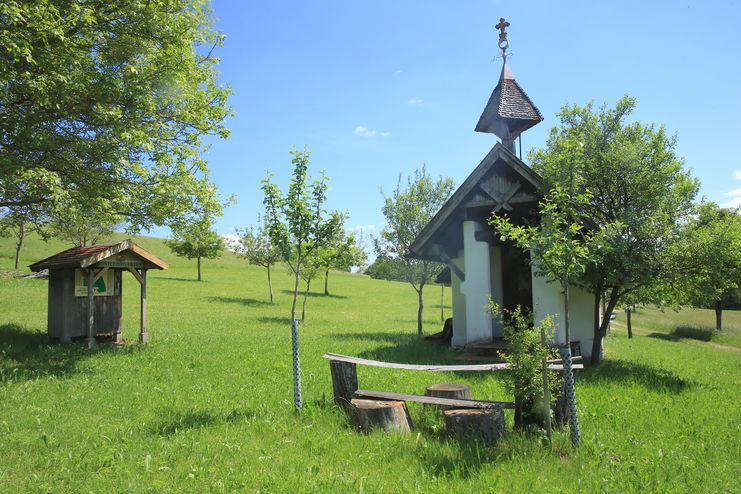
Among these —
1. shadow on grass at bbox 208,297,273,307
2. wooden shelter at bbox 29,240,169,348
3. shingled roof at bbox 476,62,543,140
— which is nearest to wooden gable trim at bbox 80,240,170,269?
wooden shelter at bbox 29,240,169,348

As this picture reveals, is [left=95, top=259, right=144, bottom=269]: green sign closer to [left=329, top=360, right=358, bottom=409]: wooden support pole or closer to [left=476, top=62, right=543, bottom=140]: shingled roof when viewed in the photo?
[left=329, top=360, right=358, bottom=409]: wooden support pole

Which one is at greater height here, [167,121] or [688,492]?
[167,121]

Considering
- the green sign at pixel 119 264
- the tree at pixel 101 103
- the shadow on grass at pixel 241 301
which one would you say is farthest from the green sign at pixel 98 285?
the shadow on grass at pixel 241 301

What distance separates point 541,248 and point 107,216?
9.66 m

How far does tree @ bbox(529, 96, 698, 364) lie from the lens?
36.2ft

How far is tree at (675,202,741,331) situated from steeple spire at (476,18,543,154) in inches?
210

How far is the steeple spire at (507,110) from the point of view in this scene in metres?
14.5

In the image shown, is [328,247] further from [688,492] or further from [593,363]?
[593,363]

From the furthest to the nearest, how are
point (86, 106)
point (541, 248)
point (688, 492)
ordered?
point (86, 106) → point (541, 248) → point (688, 492)

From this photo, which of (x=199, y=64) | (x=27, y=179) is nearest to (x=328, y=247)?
(x=27, y=179)

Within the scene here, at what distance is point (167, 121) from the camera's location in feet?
39.7

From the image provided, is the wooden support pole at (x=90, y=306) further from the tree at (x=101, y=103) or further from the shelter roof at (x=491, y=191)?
the shelter roof at (x=491, y=191)

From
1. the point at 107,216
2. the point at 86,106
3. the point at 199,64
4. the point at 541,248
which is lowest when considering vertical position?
the point at 541,248

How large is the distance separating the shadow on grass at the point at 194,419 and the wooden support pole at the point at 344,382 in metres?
1.33
